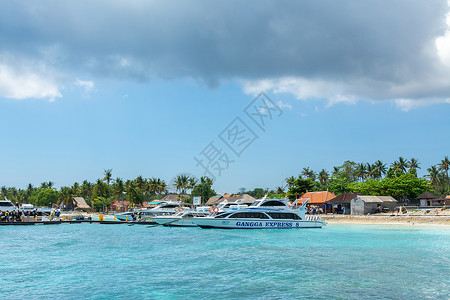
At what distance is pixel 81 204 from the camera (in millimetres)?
114500

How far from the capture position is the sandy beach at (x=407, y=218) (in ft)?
148

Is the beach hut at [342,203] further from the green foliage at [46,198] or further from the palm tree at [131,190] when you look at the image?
the green foliage at [46,198]

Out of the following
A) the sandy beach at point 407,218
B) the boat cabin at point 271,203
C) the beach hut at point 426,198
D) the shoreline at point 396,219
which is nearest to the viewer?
the boat cabin at point 271,203

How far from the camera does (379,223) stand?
47312 millimetres

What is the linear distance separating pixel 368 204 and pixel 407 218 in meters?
8.29

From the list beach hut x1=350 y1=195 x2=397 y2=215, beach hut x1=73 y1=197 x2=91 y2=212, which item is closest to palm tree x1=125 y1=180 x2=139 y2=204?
beach hut x1=73 y1=197 x2=91 y2=212

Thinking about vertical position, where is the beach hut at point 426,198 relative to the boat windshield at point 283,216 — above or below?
above

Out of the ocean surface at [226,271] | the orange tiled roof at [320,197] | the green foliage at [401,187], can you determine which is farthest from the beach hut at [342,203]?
the ocean surface at [226,271]

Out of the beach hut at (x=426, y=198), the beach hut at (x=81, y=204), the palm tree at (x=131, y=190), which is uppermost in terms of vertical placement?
the palm tree at (x=131, y=190)

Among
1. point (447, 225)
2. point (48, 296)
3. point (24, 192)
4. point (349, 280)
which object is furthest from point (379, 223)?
point (24, 192)

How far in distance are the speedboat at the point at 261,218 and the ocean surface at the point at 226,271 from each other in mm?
10690

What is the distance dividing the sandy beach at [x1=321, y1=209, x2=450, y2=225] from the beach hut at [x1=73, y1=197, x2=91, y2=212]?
82.1 m

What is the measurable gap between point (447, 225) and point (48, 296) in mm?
43246

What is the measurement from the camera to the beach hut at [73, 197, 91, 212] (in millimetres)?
112188
